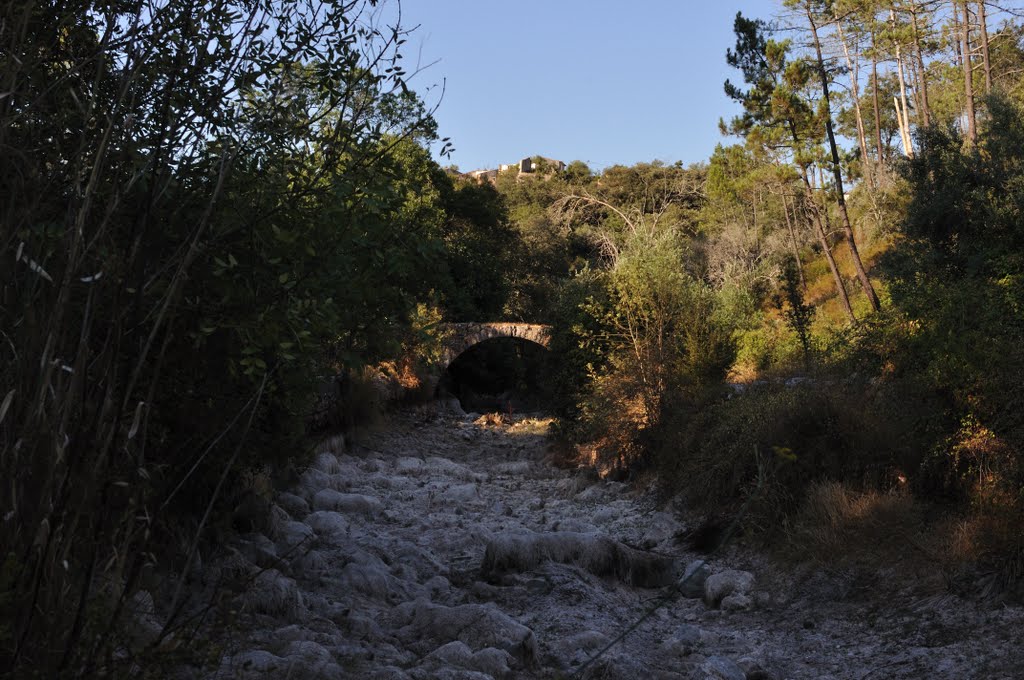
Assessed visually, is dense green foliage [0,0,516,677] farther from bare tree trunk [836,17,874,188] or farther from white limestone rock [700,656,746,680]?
bare tree trunk [836,17,874,188]

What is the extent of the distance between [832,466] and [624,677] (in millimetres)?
4292

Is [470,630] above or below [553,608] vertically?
above

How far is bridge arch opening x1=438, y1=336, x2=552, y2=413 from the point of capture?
102ft

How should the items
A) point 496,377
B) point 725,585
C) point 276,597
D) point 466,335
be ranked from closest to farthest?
point 276,597 → point 725,585 → point 466,335 → point 496,377

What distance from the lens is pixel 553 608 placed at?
7.87 meters

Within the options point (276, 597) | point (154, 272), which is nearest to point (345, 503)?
point (276, 597)

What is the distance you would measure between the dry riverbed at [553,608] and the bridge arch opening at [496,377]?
18.7 metres

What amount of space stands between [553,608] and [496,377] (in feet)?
89.8

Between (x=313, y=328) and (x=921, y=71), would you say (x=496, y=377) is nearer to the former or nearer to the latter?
(x=921, y=71)

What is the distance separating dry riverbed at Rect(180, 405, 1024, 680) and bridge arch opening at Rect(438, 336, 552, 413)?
18.7m

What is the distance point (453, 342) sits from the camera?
2767 centimetres

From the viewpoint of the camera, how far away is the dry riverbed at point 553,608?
19.4 ft

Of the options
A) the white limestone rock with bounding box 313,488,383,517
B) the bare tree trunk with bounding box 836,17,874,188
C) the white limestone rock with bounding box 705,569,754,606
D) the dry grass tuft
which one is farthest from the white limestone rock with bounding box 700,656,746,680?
the bare tree trunk with bounding box 836,17,874,188

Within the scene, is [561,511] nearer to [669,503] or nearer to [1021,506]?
[669,503]
